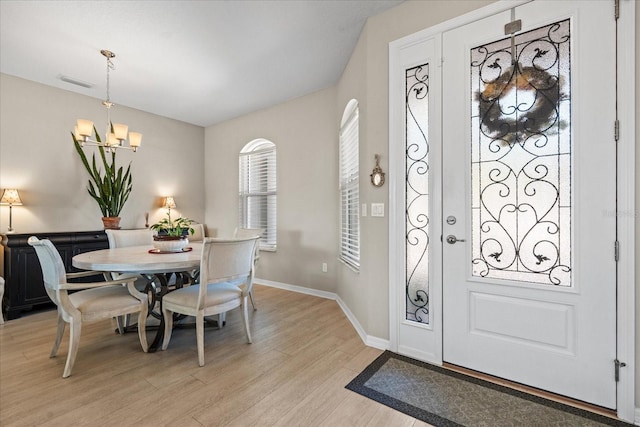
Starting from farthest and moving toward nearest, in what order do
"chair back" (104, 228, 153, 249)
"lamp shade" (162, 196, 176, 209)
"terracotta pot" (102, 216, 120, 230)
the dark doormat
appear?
"lamp shade" (162, 196, 176, 209) → "terracotta pot" (102, 216, 120, 230) → "chair back" (104, 228, 153, 249) → the dark doormat

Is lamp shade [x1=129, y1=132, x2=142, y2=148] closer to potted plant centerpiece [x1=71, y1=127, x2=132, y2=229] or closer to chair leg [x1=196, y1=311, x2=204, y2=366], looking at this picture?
potted plant centerpiece [x1=71, y1=127, x2=132, y2=229]

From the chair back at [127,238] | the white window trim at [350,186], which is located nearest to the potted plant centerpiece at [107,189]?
the chair back at [127,238]

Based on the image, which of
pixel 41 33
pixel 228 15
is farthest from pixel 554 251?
pixel 41 33

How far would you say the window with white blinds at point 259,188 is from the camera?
453 cm

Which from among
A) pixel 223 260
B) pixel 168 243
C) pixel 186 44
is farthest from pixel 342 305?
pixel 186 44

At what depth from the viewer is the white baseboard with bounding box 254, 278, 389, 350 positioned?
237cm

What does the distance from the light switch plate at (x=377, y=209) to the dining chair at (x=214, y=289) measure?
1.06 meters

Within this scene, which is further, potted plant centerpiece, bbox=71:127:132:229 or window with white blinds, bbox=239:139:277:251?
window with white blinds, bbox=239:139:277:251

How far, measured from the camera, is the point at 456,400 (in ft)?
5.52

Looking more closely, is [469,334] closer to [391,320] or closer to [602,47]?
[391,320]

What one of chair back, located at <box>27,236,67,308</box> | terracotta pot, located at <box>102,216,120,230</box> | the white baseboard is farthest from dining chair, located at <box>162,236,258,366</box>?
terracotta pot, located at <box>102,216,120,230</box>

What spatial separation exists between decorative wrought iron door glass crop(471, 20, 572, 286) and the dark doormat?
709 mm

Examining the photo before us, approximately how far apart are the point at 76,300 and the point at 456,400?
2708 mm

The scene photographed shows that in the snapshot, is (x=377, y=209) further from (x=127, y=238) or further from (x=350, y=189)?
(x=127, y=238)
